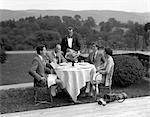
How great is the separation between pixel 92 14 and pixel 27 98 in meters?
2.64

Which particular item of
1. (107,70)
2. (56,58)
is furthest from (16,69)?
(107,70)

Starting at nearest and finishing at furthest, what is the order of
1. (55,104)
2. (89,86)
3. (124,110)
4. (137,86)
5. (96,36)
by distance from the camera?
(124,110) → (55,104) → (89,86) → (137,86) → (96,36)

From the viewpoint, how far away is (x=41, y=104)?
462 centimetres

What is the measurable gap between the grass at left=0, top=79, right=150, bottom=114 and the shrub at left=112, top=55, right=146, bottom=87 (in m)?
0.18

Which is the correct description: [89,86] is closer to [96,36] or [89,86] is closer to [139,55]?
[96,36]

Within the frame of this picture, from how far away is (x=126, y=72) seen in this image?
5.66m

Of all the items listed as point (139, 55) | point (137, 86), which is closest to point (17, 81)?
point (137, 86)

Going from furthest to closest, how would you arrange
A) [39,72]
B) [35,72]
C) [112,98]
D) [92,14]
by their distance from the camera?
1. [92,14]
2. [112,98]
3. [39,72]
4. [35,72]

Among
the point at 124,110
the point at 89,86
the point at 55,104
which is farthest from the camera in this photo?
the point at 89,86

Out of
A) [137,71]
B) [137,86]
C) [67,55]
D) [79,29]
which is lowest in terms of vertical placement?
[137,86]

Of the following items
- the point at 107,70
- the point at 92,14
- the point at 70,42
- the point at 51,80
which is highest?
the point at 92,14

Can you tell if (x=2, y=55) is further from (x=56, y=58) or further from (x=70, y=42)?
(x=70, y=42)

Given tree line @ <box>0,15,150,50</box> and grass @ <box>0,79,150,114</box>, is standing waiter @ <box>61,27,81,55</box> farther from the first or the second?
grass @ <box>0,79,150,114</box>

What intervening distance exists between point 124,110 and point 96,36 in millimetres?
2784
